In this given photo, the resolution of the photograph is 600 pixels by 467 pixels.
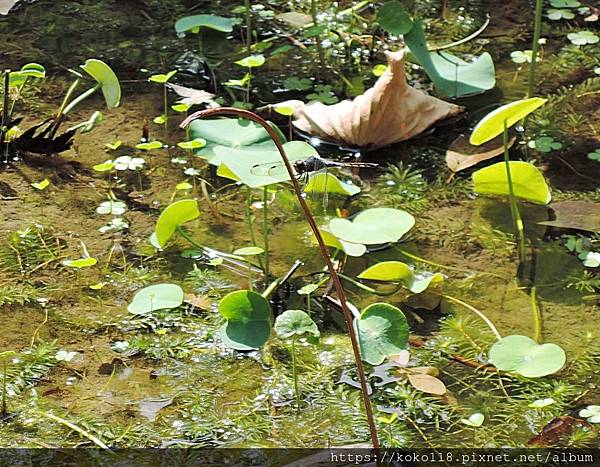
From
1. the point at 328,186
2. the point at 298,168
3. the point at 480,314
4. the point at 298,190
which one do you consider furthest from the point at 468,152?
the point at 298,190

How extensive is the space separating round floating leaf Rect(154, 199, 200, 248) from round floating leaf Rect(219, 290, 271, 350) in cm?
24

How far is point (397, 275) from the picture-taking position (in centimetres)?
168

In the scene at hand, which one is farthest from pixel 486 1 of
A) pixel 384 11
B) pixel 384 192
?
pixel 384 192

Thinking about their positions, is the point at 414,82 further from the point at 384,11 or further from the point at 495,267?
the point at 495,267

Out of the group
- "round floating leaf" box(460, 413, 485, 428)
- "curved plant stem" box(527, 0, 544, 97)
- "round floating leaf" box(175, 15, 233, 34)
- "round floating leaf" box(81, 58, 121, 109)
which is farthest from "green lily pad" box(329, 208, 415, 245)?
"round floating leaf" box(175, 15, 233, 34)

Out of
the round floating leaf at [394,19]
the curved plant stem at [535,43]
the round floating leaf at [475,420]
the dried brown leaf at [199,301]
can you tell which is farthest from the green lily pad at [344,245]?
the round floating leaf at [394,19]

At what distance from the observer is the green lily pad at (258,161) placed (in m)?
1.61

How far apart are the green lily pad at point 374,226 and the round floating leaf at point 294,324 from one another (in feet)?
0.63

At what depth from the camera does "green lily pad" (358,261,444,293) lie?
5.46 feet

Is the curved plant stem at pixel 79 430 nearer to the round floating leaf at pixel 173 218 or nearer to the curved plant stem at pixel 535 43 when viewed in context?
the round floating leaf at pixel 173 218

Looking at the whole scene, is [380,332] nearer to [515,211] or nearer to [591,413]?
[591,413]

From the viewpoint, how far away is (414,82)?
2348mm

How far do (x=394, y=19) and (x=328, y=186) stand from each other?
647 millimetres

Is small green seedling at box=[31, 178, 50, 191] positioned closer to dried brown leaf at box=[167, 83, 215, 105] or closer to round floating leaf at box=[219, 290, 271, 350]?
dried brown leaf at box=[167, 83, 215, 105]
